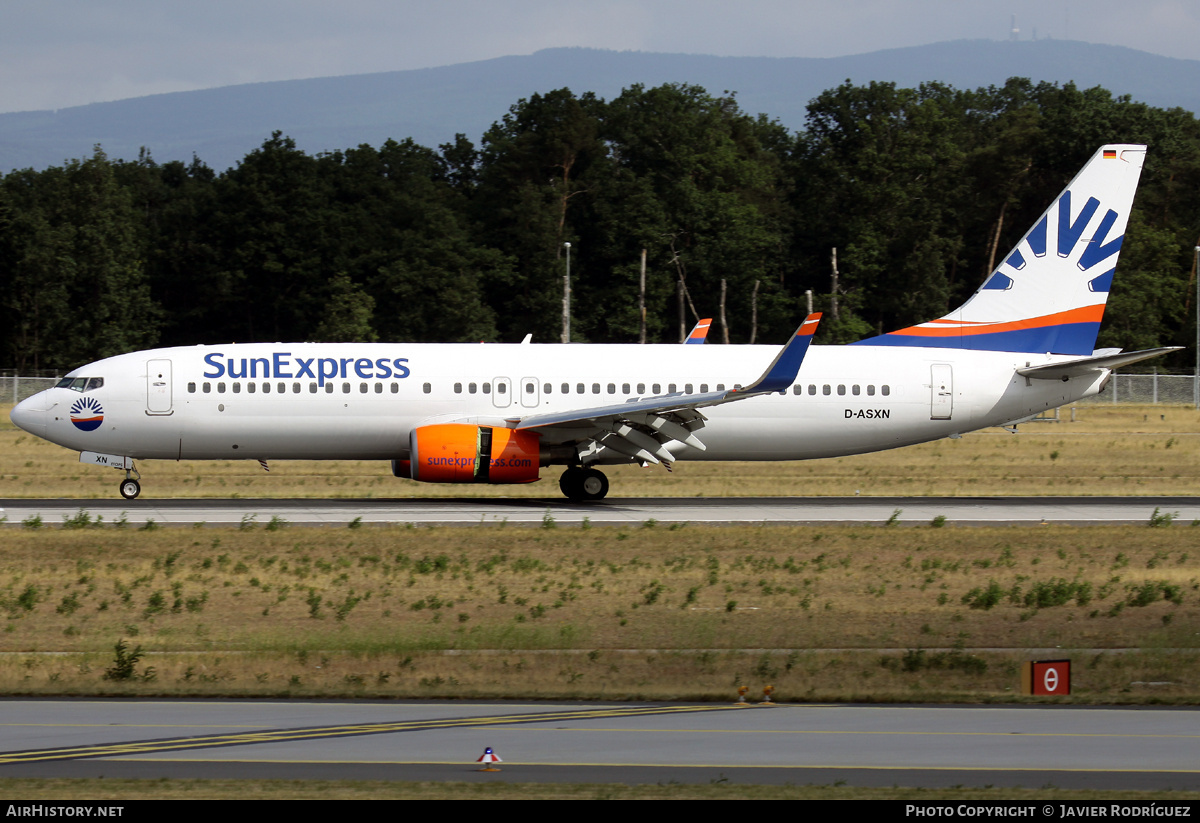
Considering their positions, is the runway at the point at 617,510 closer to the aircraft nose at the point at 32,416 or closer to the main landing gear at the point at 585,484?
the main landing gear at the point at 585,484

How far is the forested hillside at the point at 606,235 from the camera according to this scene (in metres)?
79.8

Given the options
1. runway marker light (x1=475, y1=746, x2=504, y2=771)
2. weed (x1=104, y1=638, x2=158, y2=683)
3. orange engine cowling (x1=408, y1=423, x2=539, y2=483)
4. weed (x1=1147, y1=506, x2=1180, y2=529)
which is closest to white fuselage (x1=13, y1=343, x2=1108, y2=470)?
orange engine cowling (x1=408, y1=423, x2=539, y2=483)

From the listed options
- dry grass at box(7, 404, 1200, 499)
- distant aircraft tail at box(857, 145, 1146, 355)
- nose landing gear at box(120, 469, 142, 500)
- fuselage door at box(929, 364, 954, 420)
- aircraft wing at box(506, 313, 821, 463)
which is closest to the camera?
aircraft wing at box(506, 313, 821, 463)

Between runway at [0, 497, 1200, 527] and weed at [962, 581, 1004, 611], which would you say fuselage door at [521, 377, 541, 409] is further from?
weed at [962, 581, 1004, 611]

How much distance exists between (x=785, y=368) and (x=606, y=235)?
58.5 meters

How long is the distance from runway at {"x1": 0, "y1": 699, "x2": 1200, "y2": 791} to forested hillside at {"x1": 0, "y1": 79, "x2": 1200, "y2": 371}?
6071 centimetres

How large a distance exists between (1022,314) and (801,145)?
233 ft

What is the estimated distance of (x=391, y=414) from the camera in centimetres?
2997

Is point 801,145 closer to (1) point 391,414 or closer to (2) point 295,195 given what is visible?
(2) point 295,195

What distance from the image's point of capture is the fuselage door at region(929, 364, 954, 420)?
32.2 metres

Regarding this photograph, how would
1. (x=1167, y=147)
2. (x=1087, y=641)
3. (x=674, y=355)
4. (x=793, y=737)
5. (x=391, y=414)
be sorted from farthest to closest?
(x=1167, y=147), (x=674, y=355), (x=391, y=414), (x=1087, y=641), (x=793, y=737)

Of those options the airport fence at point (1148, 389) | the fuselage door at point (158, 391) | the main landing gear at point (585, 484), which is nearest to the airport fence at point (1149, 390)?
the airport fence at point (1148, 389)

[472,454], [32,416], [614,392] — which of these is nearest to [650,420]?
[614,392]

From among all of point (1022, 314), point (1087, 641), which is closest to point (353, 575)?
point (1087, 641)
